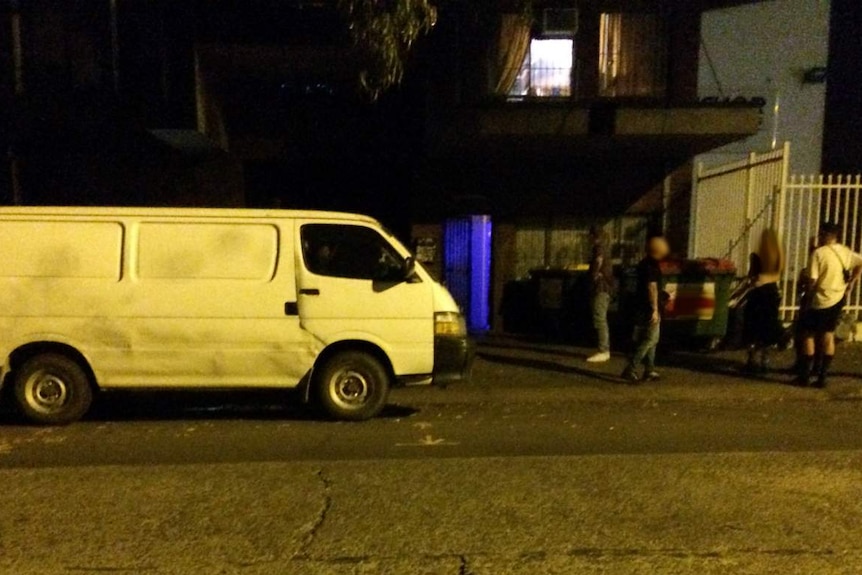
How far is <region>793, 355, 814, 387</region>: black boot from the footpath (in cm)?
14

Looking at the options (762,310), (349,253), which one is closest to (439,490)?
(349,253)

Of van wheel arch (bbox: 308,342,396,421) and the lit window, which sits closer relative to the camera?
van wheel arch (bbox: 308,342,396,421)

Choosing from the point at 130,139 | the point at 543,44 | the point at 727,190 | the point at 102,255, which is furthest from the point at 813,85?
the point at 102,255

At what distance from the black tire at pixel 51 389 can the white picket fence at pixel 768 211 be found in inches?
358

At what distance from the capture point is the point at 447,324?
7855mm

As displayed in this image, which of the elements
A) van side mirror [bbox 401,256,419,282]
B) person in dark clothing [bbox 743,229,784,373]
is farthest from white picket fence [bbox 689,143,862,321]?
van side mirror [bbox 401,256,419,282]

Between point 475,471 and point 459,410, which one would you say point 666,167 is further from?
point 475,471

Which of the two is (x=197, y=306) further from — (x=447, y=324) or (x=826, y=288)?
(x=826, y=288)

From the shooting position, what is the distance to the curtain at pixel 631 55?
12336 millimetres

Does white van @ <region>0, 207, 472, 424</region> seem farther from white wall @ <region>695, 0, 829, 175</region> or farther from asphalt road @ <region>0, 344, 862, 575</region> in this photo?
white wall @ <region>695, 0, 829, 175</region>

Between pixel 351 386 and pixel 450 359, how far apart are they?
1.01 m

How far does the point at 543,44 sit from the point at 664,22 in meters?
1.95

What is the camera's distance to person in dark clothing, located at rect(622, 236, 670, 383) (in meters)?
9.25

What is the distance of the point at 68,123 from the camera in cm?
1310
